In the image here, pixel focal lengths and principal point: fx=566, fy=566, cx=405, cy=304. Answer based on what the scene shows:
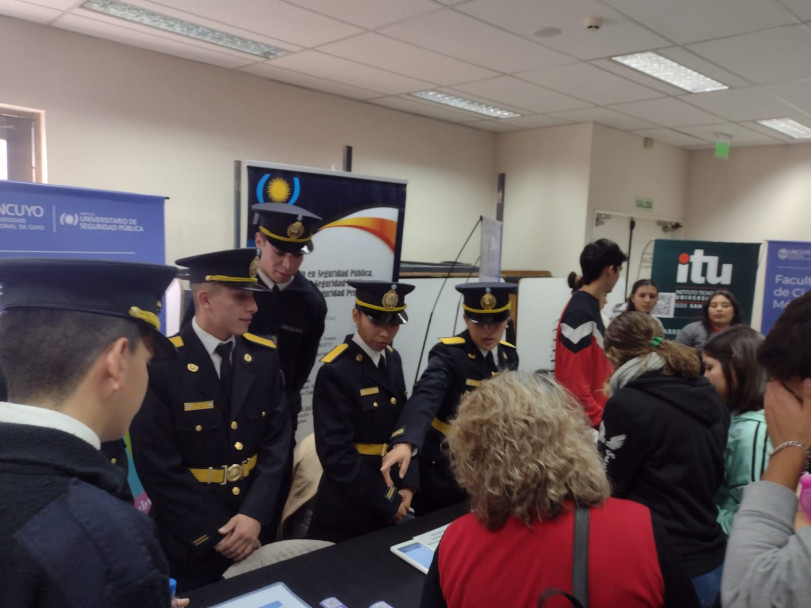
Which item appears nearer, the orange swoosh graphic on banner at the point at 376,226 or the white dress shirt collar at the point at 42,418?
the white dress shirt collar at the point at 42,418

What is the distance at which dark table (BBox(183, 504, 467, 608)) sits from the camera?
1.34 meters


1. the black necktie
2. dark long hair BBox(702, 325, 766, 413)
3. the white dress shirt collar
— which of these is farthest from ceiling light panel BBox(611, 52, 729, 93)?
the white dress shirt collar

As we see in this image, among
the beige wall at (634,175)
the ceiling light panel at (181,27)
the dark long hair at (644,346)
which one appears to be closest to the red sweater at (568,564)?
the dark long hair at (644,346)

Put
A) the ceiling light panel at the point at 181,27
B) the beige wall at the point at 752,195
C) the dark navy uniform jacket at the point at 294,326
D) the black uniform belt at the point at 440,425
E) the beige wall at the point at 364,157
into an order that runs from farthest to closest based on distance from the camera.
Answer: the beige wall at the point at 752,195 → the beige wall at the point at 364,157 → the ceiling light panel at the point at 181,27 → the dark navy uniform jacket at the point at 294,326 → the black uniform belt at the point at 440,425

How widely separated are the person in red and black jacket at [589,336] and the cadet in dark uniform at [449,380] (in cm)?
55

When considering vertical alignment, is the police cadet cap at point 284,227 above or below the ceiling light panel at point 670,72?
below

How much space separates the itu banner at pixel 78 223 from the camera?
2.28 meters

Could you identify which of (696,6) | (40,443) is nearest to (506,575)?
(40,443)

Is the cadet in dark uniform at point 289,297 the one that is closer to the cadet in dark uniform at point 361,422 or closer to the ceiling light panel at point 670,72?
the cadet in dark uniform at point 361,422

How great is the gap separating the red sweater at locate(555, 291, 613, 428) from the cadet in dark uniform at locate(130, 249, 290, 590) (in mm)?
1448

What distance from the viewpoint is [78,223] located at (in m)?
2.46

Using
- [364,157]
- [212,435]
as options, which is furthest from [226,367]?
[364,157]

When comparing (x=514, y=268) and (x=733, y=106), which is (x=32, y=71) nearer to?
(x=514, y=268)

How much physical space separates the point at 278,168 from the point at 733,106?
14.4ft
